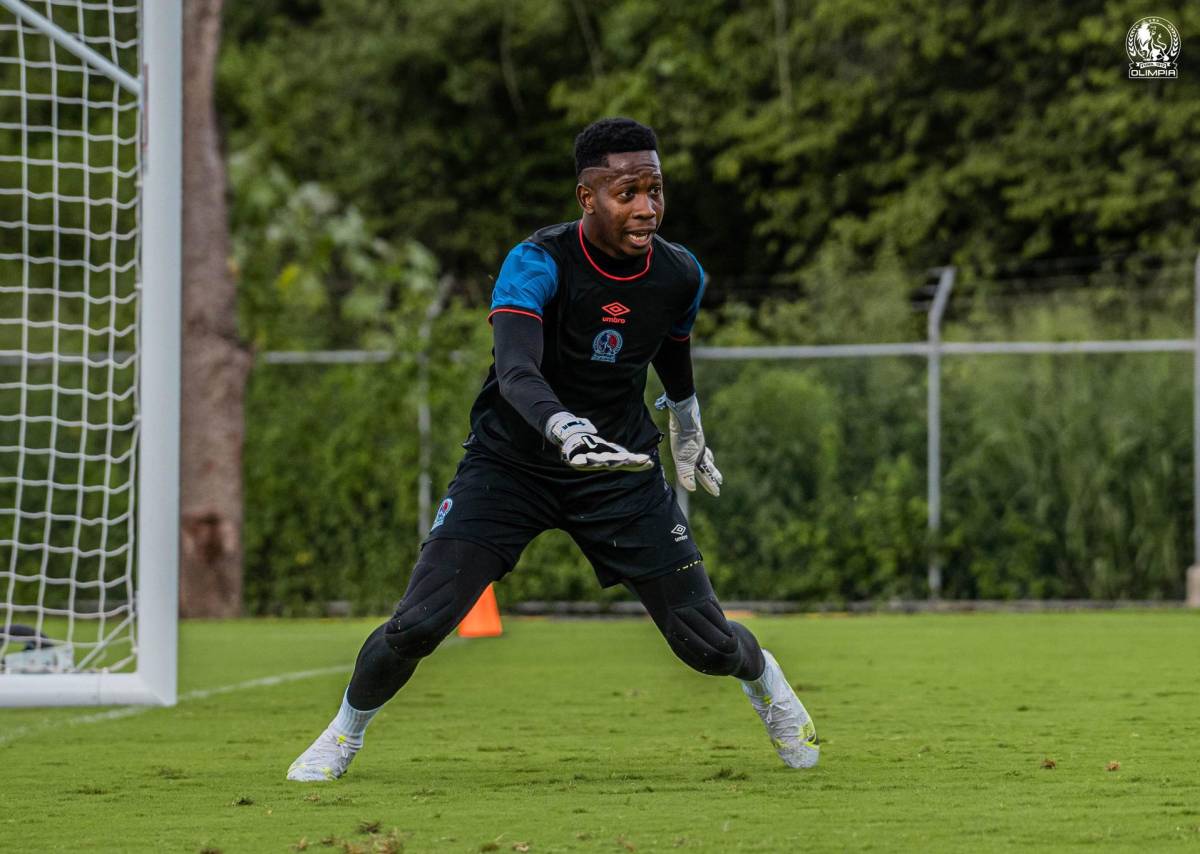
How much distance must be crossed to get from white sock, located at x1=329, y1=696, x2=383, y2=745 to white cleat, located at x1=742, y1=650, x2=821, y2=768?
124 cm

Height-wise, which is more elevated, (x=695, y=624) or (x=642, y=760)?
(x=695, y=624)

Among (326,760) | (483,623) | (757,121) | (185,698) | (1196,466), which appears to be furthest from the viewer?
(757,121)

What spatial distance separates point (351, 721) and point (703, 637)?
45.7 inches

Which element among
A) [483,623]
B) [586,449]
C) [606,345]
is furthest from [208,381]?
[586,449]

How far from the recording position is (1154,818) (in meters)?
5.11

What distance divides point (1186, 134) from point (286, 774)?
65.0ft

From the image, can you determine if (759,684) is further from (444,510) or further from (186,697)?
(186,697)

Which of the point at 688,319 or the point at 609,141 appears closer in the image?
the point at 609,141

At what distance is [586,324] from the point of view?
240 inches

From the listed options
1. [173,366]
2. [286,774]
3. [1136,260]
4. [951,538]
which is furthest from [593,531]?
[1136,260]

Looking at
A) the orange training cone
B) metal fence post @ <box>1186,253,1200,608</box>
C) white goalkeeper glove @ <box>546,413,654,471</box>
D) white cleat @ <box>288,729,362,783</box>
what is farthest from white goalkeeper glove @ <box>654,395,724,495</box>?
metal fence post @ <box>1186,253,1200,608</box>

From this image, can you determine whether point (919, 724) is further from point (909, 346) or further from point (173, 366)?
point (909, 346)

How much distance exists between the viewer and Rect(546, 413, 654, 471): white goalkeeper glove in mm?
5180

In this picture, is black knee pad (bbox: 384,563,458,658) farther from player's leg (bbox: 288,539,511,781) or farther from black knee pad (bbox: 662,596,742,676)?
black knee pad (bbox: 662,596,742,676)
